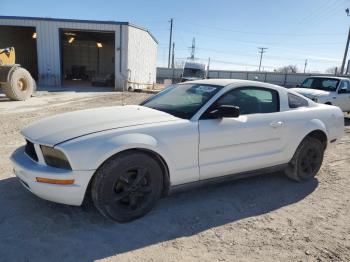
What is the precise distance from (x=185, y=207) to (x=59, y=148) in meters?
1.66

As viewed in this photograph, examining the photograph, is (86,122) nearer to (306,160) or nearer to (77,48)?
(306,160)

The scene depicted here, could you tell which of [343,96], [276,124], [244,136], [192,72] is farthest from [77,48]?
[244,136]

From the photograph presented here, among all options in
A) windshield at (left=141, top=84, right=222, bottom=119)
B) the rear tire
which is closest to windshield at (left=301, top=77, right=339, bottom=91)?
the rear tire

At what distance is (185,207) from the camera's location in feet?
12.5

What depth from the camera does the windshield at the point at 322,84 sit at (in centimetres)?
1111

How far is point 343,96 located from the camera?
35.9ft

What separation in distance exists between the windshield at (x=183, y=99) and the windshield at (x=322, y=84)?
839cm

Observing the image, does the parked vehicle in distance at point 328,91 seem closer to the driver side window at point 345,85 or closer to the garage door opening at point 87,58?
the driver side window at point 345,85

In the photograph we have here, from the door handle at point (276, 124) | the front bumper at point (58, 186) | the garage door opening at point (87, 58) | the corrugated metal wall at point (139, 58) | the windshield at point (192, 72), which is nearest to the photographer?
the front bumper at point (58, 186)

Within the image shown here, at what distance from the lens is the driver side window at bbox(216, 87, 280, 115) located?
161 inches

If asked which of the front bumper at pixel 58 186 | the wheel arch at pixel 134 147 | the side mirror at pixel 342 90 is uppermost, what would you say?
the side mirror at pixel 342 90

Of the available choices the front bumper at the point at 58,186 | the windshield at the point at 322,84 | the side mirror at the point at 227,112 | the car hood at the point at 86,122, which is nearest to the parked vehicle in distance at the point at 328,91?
the windshield at the point at 322,84

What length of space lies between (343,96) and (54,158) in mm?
10602

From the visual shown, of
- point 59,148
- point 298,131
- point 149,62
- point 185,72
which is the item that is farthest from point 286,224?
point 149,62
